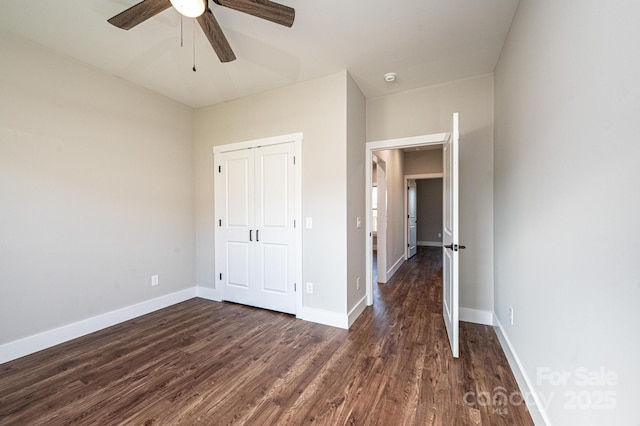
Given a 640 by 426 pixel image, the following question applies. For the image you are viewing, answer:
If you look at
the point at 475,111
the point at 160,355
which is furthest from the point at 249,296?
the point at 475,111

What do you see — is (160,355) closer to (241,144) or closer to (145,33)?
(241,144)

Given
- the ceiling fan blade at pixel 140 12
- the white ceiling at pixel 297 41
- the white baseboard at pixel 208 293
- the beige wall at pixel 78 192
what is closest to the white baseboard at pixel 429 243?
the white ceiling at pixel 297 41

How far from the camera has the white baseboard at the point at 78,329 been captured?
2213 millimetres

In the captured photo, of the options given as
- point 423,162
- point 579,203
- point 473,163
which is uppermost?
point 423,162

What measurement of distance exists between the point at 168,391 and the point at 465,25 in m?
3.51

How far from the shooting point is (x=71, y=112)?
2574mm

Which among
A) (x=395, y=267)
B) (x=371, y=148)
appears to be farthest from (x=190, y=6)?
(x=395, y=267)

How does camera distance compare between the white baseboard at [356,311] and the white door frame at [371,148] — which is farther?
the white door frame at [371,148]

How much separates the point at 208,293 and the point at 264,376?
2.11 metres

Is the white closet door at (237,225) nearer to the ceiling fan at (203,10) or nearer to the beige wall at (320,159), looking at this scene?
the beige wall at (320,159)

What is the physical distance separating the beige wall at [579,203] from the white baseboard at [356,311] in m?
1.45

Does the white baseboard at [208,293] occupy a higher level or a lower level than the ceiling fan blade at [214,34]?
lower

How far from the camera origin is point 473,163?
286cm

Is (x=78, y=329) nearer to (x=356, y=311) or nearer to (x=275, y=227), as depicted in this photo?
(x=275, y=227)
